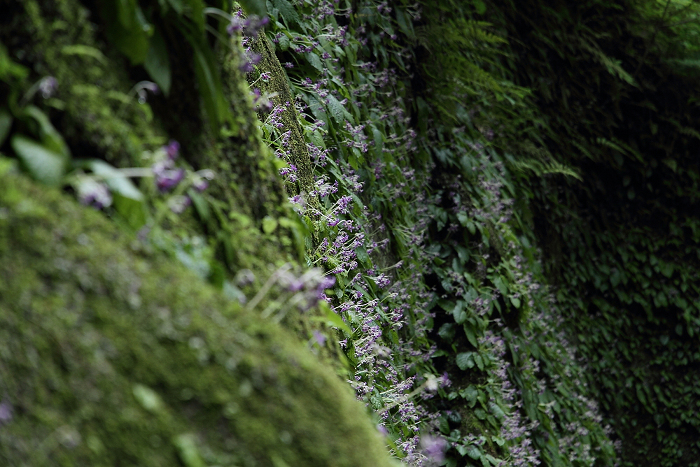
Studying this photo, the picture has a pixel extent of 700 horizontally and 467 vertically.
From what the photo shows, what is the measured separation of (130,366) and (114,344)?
0.13 ft

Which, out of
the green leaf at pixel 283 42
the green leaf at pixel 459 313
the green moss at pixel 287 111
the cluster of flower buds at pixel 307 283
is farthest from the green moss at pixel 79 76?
the green leaf at pixel 459 313

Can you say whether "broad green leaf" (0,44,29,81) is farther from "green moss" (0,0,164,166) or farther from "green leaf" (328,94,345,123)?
"green leaf" (328,94,345,123)

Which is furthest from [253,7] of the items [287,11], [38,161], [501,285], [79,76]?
[501,285]

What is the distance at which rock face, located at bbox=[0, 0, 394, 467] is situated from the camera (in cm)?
78

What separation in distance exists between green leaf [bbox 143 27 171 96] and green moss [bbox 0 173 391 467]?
0.40 metres

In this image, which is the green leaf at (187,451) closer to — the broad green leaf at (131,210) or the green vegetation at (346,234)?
the green vegetation at (346,234)

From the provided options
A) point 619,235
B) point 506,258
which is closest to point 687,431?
point 619,235

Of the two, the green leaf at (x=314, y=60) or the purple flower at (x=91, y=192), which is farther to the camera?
the green leaf at (x=314, y=60)

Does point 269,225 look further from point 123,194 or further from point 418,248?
point 418,248

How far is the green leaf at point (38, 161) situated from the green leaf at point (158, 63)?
350mm

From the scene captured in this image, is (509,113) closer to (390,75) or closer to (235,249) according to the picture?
(390,75)

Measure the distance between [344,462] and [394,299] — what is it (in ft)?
9.36

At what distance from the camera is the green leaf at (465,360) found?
430cm

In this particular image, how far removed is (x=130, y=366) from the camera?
0.85 metres
